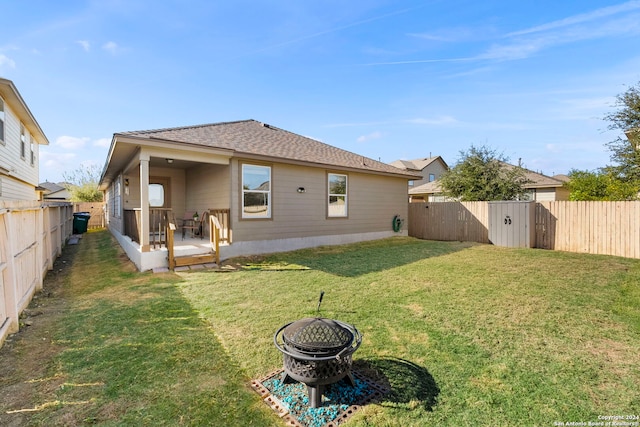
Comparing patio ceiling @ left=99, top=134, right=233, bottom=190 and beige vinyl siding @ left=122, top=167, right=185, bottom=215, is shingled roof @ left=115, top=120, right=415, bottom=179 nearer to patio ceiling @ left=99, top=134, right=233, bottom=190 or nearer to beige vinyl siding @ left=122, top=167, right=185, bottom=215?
patio ceiling @ left=99, top=134, right=233, bottom=190

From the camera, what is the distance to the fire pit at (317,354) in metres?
2.10

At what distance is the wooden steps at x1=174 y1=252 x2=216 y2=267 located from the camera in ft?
22.0

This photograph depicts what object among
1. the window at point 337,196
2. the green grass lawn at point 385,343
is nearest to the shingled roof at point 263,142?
the window at point 337,196

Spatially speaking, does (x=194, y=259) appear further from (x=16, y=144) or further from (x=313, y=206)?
(x=16, y=144)

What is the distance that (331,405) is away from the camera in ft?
7.23

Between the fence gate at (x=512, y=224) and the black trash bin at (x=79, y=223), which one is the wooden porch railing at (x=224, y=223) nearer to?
the fence gate at (x=512, y=224)

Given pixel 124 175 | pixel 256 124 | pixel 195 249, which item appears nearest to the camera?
pixel 195 249

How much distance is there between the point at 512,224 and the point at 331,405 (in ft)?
32.5

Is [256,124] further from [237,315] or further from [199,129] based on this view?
[237,315]

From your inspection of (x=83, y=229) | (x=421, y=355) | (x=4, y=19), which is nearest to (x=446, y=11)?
(x=421, y=355)

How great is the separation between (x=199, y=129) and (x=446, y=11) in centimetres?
791

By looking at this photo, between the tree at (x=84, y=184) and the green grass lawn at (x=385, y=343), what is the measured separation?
76.8 feet

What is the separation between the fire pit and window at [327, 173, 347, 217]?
7.89 meters

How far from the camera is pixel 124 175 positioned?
33.8 feet
